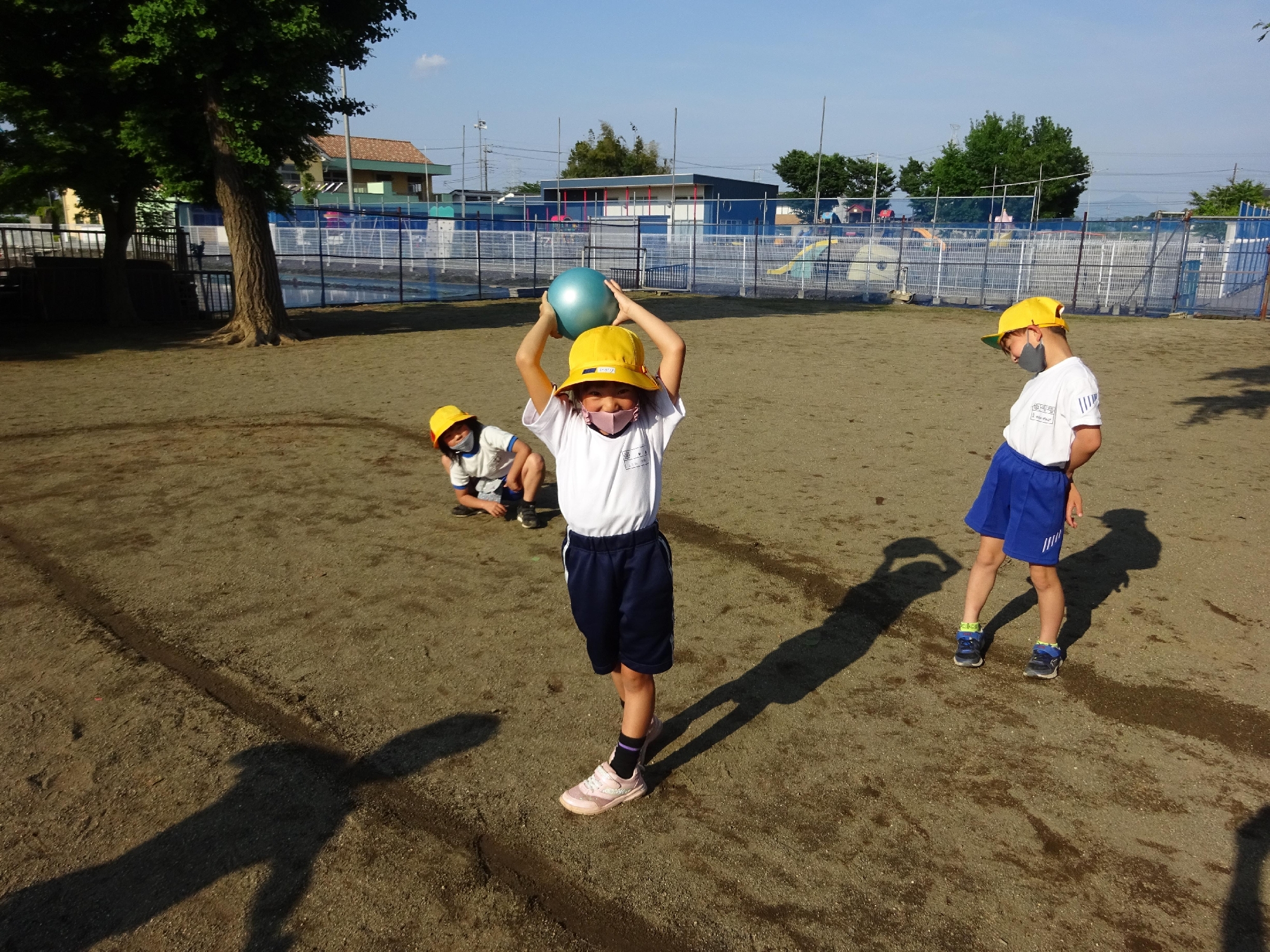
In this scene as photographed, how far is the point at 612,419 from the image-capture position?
295cm

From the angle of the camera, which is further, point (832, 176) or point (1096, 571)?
point (832, 176)

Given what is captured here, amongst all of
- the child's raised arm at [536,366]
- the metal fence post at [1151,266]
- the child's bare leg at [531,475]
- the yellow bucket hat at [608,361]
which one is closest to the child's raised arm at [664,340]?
the yellow bucket hat at [608,361]

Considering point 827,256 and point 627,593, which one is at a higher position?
point 827,256

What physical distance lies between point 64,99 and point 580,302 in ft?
54.4

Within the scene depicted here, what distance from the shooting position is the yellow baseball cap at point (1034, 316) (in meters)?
3.96

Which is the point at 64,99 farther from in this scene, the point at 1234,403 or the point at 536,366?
the point at 1234,403

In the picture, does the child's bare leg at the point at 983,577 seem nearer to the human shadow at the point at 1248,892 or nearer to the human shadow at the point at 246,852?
the human shadow at the point at 1248,892

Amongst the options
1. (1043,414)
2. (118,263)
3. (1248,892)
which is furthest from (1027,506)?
(118,263)

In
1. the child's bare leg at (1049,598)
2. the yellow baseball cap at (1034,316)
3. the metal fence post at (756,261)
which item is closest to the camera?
the yellow baseball cap at (1034,316)

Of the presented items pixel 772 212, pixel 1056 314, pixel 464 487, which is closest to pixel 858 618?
pixel 1056 314

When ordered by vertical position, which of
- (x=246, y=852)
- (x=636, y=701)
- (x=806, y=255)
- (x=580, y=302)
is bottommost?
(x=246, y=852)

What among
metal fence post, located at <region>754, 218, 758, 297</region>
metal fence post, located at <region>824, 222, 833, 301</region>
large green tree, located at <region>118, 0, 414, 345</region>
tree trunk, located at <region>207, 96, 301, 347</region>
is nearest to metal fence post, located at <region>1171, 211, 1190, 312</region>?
metal fence post, located at <region>824, 222, 833, 301</region>

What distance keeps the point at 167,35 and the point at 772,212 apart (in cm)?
3383

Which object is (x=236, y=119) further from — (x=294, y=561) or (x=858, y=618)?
(x=858, y=618)
